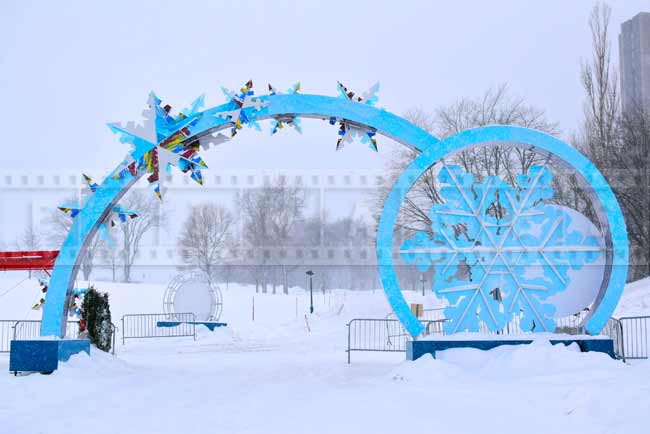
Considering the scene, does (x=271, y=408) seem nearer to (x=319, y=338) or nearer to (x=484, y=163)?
(x=319, y=338)

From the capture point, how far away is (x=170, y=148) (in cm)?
1361

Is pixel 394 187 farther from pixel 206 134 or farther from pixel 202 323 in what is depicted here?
pixel 202 323

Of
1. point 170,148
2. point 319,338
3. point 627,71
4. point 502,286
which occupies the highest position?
point 627,71

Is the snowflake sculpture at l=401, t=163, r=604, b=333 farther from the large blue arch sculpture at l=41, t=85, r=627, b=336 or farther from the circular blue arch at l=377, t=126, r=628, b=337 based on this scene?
the large blue arch sculpture at l=41, t=85, r=627, b=336

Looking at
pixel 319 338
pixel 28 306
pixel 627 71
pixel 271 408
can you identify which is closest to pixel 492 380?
pixel 271 408

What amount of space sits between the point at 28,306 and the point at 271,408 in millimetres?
26227

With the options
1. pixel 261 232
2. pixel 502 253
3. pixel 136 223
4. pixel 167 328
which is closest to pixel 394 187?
pixel 502 253

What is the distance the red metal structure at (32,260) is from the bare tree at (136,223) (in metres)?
28.3

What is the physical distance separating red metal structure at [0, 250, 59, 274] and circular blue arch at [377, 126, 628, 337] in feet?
27.1

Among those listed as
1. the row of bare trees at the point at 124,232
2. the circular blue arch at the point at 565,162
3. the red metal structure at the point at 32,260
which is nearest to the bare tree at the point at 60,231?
the row of bare trees at the point at 124,232

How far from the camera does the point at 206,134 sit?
1366 cm

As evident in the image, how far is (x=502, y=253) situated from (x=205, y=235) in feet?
122

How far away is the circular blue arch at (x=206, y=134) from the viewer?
13.5 meters

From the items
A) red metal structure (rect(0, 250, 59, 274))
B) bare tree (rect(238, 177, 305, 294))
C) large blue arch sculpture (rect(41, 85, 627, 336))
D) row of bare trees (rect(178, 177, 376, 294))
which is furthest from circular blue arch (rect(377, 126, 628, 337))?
bare tree (rect(238, 177, 305, 294))
